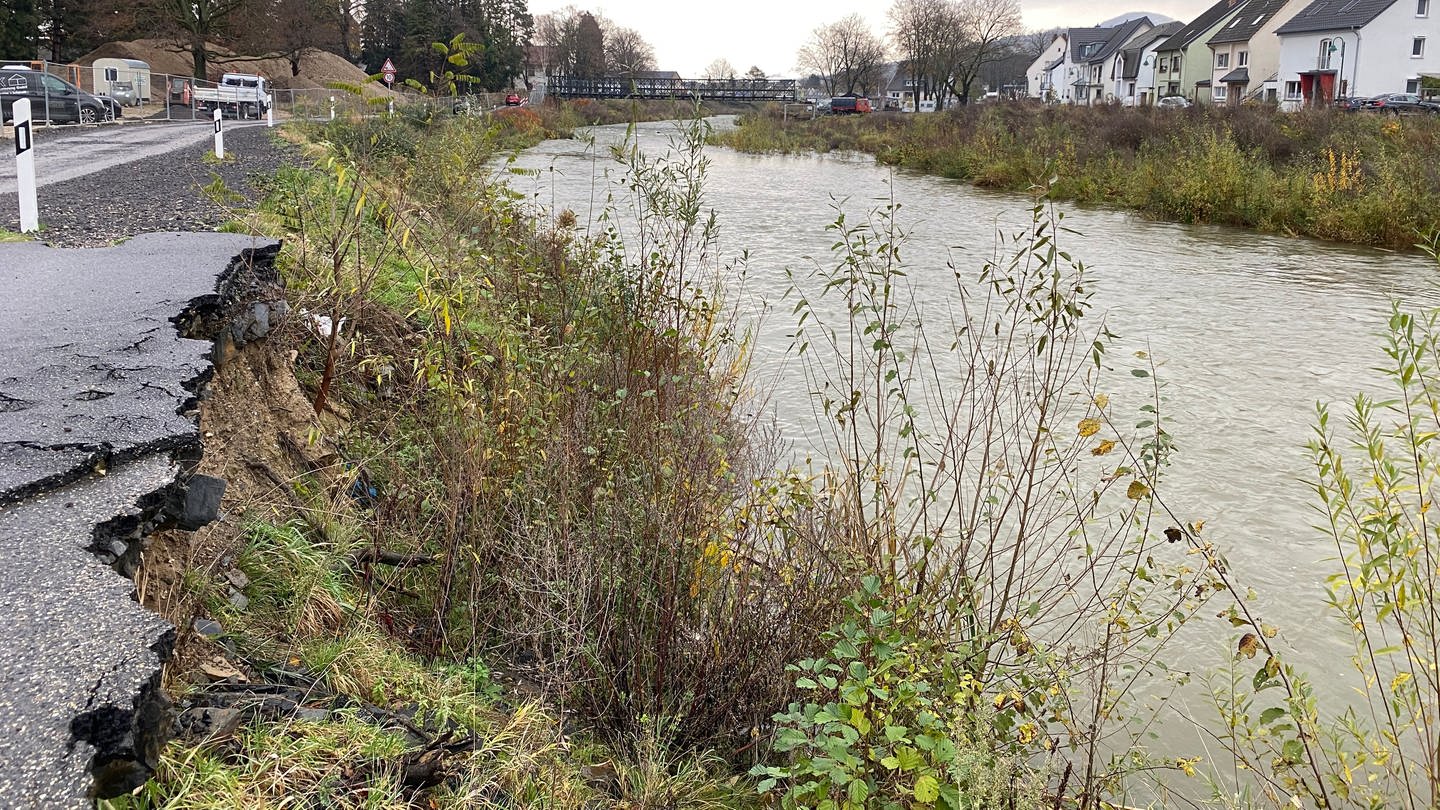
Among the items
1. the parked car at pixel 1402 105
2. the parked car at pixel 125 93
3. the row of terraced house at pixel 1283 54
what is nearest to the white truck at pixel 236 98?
the parked car at pixel 125 93

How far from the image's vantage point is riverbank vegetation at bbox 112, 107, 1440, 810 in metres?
3.16

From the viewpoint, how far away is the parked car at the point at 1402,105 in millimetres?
37031

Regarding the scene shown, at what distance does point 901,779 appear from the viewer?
3.39 m

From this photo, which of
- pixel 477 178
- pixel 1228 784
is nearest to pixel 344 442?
pixel 1228 784

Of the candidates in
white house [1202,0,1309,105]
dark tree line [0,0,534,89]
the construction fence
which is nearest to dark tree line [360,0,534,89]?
dark tree line [0,0,534,89]

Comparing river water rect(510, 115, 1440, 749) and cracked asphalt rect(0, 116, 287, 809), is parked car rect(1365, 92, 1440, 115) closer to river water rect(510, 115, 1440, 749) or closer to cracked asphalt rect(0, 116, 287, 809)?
river water rect(510, 115, 1440, 749)

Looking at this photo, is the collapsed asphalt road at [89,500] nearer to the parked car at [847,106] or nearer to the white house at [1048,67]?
the parked car at [847,106]

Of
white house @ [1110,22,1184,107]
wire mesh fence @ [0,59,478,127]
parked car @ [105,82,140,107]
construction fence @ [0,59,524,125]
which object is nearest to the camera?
wire mesh fence @ [0,59,478,127]

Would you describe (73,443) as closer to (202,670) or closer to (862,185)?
(202,670)

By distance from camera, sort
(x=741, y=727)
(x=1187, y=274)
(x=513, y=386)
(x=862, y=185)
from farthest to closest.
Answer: (x=862, y=185) < (x=1187, y=274) < (x=513, y=386) < (x=741, y=727)

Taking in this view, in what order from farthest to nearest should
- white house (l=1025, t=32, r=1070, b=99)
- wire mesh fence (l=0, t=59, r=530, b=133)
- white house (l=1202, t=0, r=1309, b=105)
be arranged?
white house (l=1025, t=32, r=1070, b=99), white house (l=1202, t=0, r=1309, b=105), wire mesh fence (l=0, t=59, r=530, b=133)

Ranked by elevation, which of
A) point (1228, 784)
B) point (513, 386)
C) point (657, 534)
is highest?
point (513, 386)

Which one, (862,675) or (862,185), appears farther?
(862,185)

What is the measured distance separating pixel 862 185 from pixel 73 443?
928 inches
